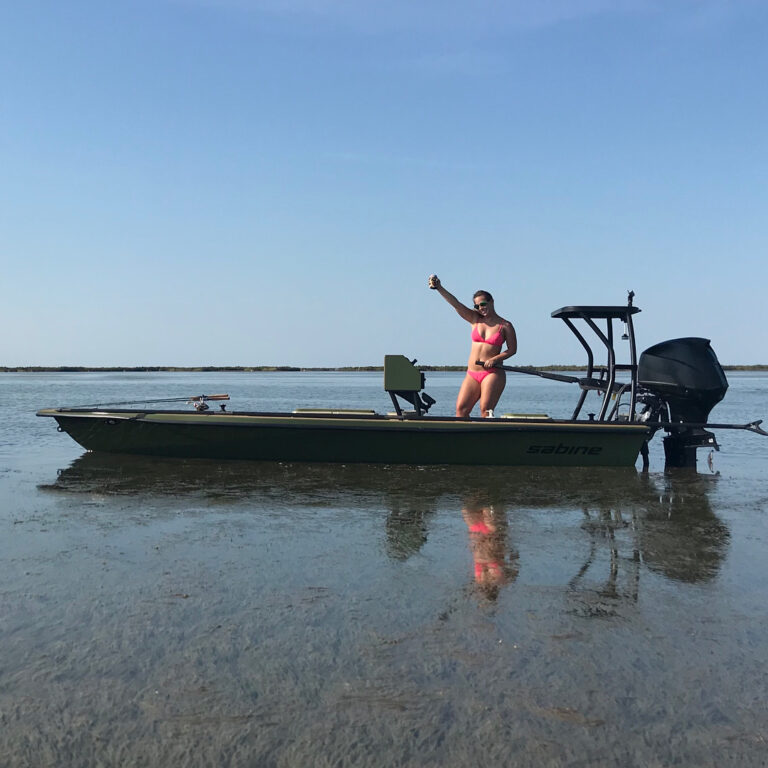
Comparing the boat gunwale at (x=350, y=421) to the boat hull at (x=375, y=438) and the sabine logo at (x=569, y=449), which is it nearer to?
the boat hull at (x=375, y=438)

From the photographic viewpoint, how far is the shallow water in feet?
8.63

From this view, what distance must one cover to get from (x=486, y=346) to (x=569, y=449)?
1871mm

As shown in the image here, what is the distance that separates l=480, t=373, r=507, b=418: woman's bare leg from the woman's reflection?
2764 mm

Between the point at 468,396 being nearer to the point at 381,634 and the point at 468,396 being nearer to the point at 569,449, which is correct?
the point at 569,449

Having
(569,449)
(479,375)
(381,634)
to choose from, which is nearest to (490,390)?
(479,375)

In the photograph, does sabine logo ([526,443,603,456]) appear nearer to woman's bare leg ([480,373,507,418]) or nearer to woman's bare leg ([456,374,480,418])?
woman's bare leg ([480,373,507,418])

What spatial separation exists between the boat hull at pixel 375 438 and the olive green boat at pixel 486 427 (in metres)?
0.01

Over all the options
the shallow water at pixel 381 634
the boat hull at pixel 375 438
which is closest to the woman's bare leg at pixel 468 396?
the boat hull at pixel 375 438

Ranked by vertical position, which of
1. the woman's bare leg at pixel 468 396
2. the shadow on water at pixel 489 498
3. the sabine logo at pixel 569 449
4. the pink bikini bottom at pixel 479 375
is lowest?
the shadow on water at pixel 489 498

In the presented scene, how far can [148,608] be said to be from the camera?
13.2 feet

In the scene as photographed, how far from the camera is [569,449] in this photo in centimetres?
980

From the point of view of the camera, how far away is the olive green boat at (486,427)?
31.8 feet

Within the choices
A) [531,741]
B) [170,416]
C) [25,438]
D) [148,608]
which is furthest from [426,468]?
[25,438]

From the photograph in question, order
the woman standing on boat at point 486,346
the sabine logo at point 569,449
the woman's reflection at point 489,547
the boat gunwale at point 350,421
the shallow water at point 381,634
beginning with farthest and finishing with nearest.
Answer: the woman standing on boat at point 486,346
the sabine logo at point 569,449
the boat gunwale at point 350,421
the woman's reflection at point 489,547
the shallow water at point 381,634
